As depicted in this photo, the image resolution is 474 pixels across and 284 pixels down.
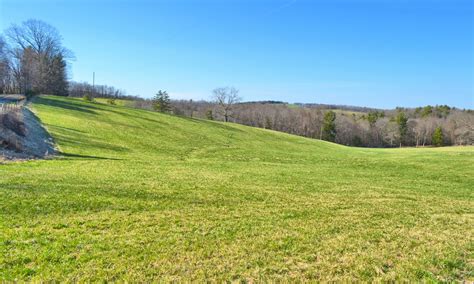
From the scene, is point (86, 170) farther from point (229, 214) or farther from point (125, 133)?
point (125, 133)

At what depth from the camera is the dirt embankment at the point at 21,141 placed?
17422mm

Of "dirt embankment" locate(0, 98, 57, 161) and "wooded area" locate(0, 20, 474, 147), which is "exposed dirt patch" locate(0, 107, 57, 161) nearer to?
"dirt embankment" locate(0, 98, 57, 161)

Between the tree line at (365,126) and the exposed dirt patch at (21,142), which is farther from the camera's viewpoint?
the tree line at (365,126)

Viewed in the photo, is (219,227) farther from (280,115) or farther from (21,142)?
(280,115)

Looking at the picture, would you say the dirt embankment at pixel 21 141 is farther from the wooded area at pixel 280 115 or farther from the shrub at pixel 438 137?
the shrub at pixel 438 137

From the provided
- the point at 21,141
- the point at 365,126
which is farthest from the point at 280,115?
the point at 21,141

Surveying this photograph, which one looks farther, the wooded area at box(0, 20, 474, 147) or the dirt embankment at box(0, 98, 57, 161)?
the wooded area at box(0, 20, 474, 147)

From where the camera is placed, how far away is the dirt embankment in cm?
1742

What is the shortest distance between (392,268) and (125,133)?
30.8 m

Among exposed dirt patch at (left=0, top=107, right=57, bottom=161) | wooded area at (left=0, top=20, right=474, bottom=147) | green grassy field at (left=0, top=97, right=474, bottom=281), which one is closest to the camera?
green grassy field at (left=0, top=97, right=474, bottom=281)

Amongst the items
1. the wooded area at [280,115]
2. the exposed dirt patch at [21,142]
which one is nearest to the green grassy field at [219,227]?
the exposed dirt patch at [21,142]

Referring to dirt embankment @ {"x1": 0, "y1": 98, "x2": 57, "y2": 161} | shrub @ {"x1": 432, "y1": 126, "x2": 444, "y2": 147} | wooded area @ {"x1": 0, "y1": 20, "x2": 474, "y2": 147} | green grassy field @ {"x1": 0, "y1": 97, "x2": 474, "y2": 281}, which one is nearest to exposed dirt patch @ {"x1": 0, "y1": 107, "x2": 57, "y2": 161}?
dirt embankment @ {"x1": 0, "y1": 98, "x2": 57, "y2": 161}

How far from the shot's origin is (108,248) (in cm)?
607

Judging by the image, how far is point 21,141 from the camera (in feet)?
64.4
